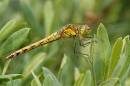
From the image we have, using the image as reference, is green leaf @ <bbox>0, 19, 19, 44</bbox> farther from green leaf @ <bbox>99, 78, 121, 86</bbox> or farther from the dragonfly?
green leaf @ <bbox>99, 78, 121, 86</bbox>

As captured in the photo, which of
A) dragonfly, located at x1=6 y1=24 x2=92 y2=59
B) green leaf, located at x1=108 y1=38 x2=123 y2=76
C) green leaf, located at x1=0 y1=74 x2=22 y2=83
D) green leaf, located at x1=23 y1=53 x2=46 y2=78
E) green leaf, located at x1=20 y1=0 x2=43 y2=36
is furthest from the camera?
green leaf, located at x1=20 y1=0 x2=43 y2=36

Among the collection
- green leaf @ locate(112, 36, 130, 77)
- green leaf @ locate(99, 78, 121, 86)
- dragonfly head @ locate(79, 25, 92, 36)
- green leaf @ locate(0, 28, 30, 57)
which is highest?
dragonfly head @ locate(79, 25, 92, 36)

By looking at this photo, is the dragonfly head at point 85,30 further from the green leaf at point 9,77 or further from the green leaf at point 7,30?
the green leaf at point 9,77

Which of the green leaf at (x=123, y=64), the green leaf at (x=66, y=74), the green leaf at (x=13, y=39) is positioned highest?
the green leaf at (x=13, y=39)

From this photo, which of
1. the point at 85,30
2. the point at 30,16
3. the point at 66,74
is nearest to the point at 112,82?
the point at 66,74

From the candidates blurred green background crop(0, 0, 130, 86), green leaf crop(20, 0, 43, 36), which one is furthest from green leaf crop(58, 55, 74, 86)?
green leaf crop(20, 0, 43, 36)

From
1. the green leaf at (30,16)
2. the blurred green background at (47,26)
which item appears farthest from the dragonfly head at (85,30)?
the green leaf at (30,16)

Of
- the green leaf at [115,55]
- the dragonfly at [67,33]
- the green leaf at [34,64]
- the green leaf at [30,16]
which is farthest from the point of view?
the green leaf at [30,16]

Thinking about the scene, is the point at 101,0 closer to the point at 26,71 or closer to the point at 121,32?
the point at 121,32
